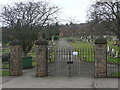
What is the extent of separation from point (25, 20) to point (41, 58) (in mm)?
8723

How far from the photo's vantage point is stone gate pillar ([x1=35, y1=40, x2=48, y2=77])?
11.2 meters

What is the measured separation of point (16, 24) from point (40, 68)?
27.6 feet

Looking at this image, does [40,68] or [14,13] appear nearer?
[40,68]

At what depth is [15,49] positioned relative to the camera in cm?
1162

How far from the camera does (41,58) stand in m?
11.2

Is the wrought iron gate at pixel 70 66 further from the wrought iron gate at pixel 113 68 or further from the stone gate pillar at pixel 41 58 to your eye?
the wrought iron gate at pixel 113 68

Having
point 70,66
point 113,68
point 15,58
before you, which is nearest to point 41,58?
point 15,58

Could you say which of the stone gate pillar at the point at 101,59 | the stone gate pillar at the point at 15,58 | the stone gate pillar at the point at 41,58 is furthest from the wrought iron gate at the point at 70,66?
the stone gate pillar at the point at 15,58

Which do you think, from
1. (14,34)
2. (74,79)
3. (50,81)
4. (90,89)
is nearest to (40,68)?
(50,81)

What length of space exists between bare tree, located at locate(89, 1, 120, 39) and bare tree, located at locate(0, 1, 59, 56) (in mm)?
5529

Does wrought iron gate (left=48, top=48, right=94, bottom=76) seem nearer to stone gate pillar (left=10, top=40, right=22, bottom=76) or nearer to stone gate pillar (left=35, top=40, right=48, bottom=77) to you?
stone gate pillar (left=35, top=40, right=48, bottom=77)

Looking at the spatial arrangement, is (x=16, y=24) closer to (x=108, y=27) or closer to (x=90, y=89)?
(x=108, y=27)

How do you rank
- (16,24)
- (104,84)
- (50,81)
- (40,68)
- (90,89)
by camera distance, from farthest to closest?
(16,24), (40,68), (50,81), (104,84), (90,89)

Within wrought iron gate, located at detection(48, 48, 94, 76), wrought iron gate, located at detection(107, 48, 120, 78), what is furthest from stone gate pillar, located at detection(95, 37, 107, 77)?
wrought iron gate, located at detection(48, 48, 94, 76)
